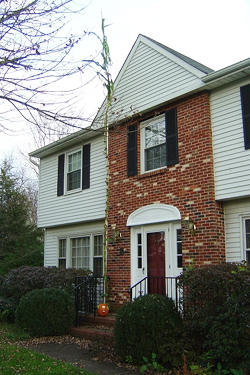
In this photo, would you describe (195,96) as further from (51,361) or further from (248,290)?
(51,361)

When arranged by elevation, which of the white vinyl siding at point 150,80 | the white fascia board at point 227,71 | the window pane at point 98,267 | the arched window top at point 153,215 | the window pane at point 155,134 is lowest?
the window pane at point 98,267

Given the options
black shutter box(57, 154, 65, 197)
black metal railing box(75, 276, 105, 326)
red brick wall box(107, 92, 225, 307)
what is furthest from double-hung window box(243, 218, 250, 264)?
black shutter box(57, 154, 65, 197)

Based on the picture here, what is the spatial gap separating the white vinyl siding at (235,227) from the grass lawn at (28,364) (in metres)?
4.03

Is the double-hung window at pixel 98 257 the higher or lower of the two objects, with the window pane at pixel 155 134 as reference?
lower

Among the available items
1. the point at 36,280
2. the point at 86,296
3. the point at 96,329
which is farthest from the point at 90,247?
the point at 96,329

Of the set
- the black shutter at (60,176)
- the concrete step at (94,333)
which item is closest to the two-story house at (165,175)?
the black shutter at (60,176)

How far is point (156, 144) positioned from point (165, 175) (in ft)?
3.27

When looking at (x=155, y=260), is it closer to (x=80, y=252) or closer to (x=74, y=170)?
(x=80, y=252)

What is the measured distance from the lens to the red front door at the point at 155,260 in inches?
378

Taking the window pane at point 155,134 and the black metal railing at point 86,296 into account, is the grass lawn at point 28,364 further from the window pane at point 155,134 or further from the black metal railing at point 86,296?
the window pane at point 155,134

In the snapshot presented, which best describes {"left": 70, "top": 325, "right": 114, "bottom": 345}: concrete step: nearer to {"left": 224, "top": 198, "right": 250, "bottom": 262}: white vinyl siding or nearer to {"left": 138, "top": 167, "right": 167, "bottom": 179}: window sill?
{"left": 224, "top": 198, "right": 250, "bottom": 262}: white vinyl siding

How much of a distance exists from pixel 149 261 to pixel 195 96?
4145mm

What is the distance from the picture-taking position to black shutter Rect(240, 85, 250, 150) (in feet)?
27.2

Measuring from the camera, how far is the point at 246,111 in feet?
27.6
